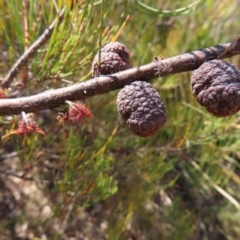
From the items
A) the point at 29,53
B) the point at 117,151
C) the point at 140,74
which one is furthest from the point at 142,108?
the point at 117,151

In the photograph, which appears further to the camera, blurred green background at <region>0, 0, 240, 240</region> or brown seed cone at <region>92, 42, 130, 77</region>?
blurred green background at <region>0, 0, 240, 240</region>

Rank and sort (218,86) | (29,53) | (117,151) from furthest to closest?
(117,151) → (29,53) → (218,86)

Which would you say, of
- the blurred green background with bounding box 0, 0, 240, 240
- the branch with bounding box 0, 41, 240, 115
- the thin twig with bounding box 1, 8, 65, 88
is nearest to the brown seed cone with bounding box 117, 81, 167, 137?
the branch with bounding box 0, 41, 240, 115

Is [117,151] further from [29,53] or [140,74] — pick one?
[140,74]

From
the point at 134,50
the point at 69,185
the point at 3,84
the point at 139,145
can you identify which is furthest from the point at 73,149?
the point at 134,50

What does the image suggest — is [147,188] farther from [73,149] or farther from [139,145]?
[73,149]

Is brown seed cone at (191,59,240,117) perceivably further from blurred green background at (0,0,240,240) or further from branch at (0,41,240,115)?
blurred green background at (0,0,240,240)

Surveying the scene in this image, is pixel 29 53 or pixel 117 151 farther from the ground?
pixel 29 53
